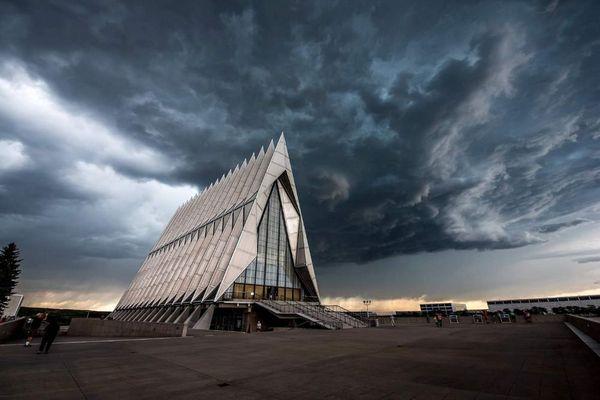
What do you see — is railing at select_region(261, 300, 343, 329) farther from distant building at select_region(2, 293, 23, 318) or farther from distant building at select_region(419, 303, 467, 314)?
distant building at select_region(419, 303, 467, 314)

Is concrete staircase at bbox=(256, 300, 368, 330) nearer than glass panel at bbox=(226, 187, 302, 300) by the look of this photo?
Yes

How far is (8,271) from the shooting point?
4975 centimetres

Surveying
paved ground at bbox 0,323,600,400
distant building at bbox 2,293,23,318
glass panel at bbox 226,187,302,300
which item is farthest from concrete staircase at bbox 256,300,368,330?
distant building at bbox 2,293,23,318

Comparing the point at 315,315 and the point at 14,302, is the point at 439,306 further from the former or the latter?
the point at 14,302

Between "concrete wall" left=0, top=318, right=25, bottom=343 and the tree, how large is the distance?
45.3 meters

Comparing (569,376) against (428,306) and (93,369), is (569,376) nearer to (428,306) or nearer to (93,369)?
(93,369)

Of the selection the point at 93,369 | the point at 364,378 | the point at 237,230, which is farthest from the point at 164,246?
the point at 364,378

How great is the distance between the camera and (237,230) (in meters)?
39.3

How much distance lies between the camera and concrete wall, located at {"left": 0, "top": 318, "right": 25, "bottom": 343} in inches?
596

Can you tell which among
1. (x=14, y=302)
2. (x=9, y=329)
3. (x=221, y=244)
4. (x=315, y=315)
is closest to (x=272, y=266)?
(x=221, y=244)

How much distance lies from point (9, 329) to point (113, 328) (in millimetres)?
12375

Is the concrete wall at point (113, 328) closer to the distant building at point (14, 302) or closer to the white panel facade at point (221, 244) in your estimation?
the white panel facade at point (221, 244)

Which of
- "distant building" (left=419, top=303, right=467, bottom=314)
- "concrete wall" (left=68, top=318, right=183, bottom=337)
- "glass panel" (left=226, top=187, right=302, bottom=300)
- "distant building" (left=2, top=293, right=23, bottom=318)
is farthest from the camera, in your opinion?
"distant building" (left=419, top=303, right=467, bottom=314)

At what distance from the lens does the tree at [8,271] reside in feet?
160
